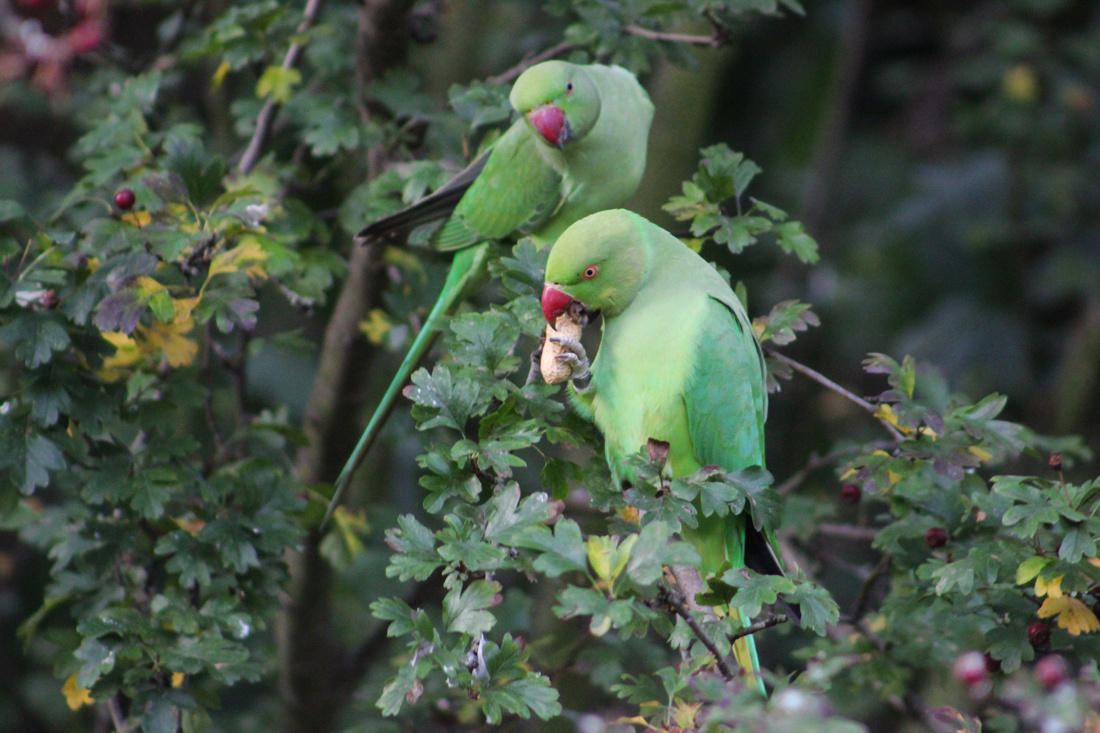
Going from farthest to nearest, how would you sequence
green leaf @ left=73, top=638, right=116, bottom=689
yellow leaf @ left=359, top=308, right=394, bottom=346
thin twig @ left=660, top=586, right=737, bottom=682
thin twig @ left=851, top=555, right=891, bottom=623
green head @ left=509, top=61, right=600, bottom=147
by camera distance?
yellow leaf @ left=359, top=308, right=394, bottom=346, green head @ left=509, top=61, right=600, bottom=147, thin twig @ left=851, top=555, right=891, bottom=623, green leaf @ left=73, top=638, right=116, bottom=689, thin twig @ left=660, top=586, right=737, bottom=682

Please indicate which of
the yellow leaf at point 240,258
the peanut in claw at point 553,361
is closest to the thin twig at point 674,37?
the peanut in claw at point 553,361

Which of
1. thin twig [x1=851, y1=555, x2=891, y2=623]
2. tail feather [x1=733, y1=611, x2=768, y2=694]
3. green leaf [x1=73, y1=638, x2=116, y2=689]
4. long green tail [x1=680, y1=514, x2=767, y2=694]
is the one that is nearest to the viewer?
green leaf [x1=73, y1=638, x2=116, y2=689]

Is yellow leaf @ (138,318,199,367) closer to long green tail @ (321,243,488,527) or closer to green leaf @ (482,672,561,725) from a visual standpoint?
long green tail @ (321,243,488,527)

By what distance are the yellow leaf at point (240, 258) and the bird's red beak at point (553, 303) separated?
53 cm

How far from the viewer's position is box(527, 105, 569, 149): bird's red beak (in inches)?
86.1

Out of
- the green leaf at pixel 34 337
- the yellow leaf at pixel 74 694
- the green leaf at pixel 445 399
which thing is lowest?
the yellow leaf at pixel 74 694

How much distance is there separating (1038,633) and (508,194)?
54.7 inches

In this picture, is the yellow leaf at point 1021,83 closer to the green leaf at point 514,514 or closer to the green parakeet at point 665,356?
the green parakeet at point 665,356

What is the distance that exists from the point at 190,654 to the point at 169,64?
1761mm

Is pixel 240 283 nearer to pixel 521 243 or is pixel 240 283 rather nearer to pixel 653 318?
pixel 521 243

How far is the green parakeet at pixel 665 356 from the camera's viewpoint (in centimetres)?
180

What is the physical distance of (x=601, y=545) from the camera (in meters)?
1.28

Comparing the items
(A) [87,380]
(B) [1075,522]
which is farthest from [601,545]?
(A) [87,380]

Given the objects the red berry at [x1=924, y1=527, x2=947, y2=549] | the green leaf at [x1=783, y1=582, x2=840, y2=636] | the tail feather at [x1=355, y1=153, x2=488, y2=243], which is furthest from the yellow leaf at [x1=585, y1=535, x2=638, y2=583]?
the tail feather at [x1=355, y1=153, x2=488, y2=243]
